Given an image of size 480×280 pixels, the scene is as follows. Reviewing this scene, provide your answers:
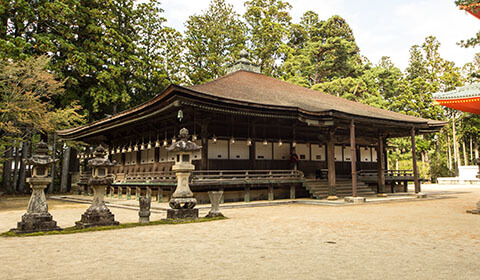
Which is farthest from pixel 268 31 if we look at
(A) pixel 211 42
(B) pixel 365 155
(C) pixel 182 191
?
(C) pixel 182 191

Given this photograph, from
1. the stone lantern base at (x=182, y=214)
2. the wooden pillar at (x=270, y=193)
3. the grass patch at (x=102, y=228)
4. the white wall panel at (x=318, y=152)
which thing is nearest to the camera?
the grass patch at (x=102, y=228)

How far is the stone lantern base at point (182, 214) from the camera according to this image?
32.9ft

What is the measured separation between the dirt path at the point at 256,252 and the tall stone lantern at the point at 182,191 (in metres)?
0.93

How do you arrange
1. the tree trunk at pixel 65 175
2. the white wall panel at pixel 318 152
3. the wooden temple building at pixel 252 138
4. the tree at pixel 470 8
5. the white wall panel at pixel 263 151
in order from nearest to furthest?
the tree at pixel 470 8
the wooden temple building at pixel 252 138
the white wall panel at pixel 263 151
the white wall panel at pixel 318 152
the tree trunk at pixel 65 175

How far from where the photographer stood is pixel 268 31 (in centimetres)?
3962

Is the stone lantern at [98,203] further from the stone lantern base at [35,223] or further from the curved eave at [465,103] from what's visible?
the curved eave at [465,103]

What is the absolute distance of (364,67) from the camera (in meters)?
41.8

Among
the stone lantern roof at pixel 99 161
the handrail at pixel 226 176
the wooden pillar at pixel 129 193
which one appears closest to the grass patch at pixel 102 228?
the stone lantern roof at pixel 99 161

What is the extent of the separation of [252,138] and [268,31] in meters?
25.4

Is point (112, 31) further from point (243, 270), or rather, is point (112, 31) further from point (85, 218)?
point (243, 270)

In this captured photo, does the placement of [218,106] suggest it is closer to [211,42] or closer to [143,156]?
[143,156]

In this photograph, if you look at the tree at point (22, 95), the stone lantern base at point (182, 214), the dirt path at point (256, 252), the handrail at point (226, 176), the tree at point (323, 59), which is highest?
the tree at point (323, 59)

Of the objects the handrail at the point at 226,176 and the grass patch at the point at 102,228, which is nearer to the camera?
the grass patch at the point at 102,228

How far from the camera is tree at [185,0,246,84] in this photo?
1457 inches
